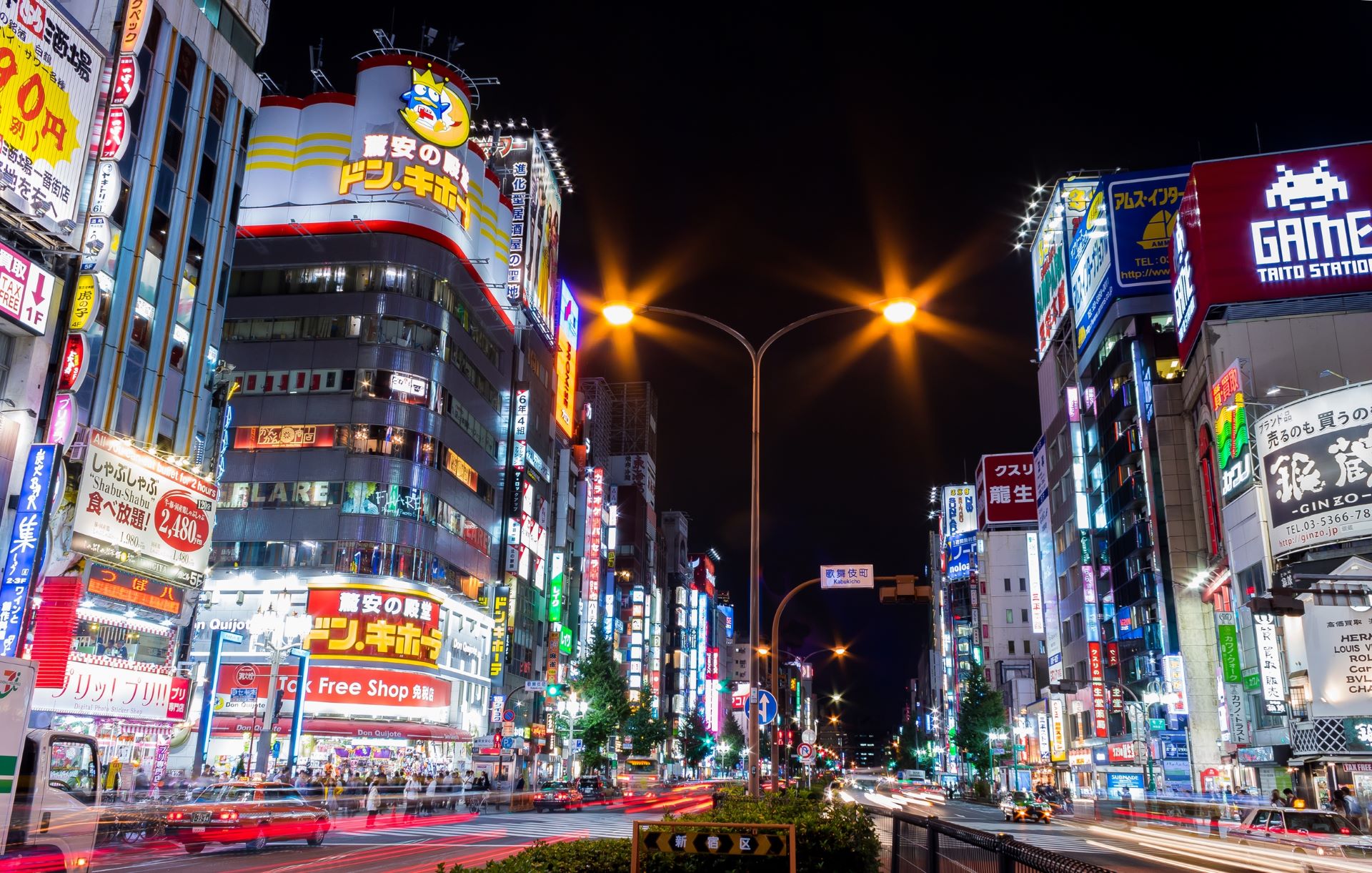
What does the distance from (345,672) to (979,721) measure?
64.7 meters

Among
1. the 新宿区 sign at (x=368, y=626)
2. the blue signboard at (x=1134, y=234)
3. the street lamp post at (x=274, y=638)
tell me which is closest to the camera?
the street lamp post at (x=274, y=638)

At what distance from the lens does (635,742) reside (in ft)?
305

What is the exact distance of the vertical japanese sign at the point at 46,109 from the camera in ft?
94.1

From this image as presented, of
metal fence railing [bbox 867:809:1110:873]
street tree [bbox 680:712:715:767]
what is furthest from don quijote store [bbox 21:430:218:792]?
street tree [bbox 680:712:715:767]

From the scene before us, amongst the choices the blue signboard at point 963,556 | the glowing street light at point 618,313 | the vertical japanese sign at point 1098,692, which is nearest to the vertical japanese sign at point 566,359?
the vertical japanese sign at point 1098,692

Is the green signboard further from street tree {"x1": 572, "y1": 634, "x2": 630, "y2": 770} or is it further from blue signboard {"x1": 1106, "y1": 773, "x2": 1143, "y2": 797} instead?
street tree {"x1": 572, "y1": 634, "x2": 630, "y2": 770}

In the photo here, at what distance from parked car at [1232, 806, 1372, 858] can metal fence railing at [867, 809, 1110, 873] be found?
10601mm

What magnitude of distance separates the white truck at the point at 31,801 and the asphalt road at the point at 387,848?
21.3 ft

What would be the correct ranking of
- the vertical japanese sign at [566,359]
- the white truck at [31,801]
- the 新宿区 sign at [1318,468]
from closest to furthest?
1. the white truck at [31,801]
2. the 新宿区 sign at [1318,468]
3. the vertical japanese sign at [566,359]

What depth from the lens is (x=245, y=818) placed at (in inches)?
943

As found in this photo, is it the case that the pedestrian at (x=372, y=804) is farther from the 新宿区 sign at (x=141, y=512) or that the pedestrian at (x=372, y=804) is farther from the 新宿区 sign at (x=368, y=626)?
the 新宿区 sign at (x=368, y=626)

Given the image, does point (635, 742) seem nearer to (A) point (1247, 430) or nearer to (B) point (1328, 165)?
(A) point (1247, 430)

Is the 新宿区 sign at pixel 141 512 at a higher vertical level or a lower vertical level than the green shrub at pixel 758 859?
higher

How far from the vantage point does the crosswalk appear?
29844 millimetres
